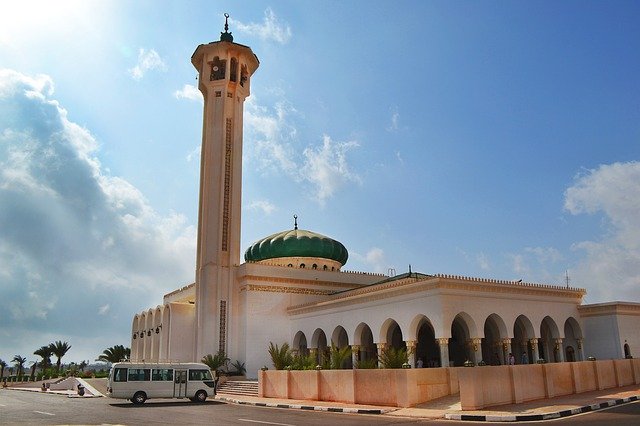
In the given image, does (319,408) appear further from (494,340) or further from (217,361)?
(217,361)

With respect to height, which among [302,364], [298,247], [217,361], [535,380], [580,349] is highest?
[298,247]

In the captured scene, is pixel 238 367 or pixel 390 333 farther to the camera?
pixel 238 367

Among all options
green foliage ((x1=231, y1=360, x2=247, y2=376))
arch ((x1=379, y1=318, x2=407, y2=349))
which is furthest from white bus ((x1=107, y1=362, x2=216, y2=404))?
green foliage ((x1=231, y1=360, x2=247, y2=376))

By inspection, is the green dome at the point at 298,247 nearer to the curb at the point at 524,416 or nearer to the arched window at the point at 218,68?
the arched window at the point at 218,68

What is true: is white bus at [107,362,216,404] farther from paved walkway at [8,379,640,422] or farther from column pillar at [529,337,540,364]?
column pillar at [529,337,540,364]

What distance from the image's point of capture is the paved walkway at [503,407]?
12547mm

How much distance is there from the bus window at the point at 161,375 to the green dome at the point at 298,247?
49.3 feet

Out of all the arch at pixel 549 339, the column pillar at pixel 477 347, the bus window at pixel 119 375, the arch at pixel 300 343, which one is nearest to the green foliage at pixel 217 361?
the arch at pixel 300 343

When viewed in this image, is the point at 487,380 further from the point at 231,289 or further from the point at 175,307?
the point at 175,307

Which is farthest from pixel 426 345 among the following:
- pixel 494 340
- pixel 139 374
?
pixel 139 374

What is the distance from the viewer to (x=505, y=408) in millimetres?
13656

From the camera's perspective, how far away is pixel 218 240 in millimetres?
30641

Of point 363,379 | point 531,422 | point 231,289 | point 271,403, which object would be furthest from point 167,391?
point 531,422

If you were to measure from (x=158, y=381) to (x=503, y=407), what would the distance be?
1191 cm
